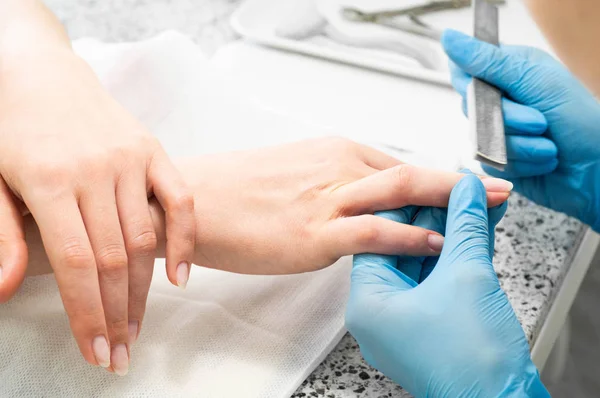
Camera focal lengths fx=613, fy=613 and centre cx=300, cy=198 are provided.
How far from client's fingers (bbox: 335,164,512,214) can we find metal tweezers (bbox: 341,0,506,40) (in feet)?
1.91

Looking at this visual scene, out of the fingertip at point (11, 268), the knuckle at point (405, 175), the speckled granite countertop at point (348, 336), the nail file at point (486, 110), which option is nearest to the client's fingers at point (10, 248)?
the fingertip at point (11, 268)

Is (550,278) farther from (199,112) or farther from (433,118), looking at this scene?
(199,112)

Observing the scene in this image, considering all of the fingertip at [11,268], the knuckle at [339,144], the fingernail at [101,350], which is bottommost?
the fingernail at [101,350]

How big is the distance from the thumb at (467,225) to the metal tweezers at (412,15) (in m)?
0.62

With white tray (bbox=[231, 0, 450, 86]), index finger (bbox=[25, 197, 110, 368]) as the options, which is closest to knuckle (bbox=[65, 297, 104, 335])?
index finger (bbox=[25, 197, 110, 368])

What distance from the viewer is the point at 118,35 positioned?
125 cm

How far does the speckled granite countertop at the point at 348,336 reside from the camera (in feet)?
2.23

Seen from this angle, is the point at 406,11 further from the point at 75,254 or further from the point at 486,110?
the point at 75,254

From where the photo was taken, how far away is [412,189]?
71cm

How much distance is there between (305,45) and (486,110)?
0.43m

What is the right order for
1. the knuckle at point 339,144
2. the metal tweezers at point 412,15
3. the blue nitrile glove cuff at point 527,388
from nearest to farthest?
1. the blue nitrile glove cuff at point 527,388
2. the knuckle at point 339,144
3. the metal tweezers at point 412,15

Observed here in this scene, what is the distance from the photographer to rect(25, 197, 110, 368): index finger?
62cm

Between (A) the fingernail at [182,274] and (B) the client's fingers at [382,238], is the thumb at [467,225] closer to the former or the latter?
(B) the client's fingers at [382,238]

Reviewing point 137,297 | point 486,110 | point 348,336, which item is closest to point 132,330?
point 137,297
